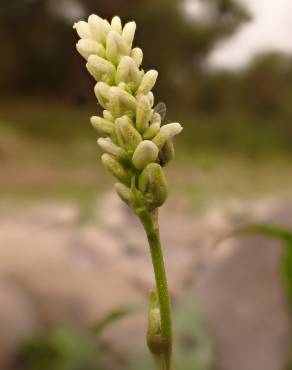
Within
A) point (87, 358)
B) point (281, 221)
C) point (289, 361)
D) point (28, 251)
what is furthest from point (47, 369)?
point (281, 221)

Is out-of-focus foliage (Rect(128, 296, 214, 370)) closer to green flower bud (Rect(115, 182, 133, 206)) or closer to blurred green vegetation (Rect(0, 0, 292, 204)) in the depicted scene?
green flower bud (Rect(115, 182, 133, 206))

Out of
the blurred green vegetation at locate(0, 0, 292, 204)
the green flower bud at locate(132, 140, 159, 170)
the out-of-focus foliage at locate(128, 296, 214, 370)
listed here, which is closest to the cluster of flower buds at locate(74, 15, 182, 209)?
the green flower bud at locate(132, 140, 159, 170)

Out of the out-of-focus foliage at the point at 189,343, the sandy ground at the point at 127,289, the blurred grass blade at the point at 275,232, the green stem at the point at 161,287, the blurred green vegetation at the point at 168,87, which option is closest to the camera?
the green stem at the point at 161,287

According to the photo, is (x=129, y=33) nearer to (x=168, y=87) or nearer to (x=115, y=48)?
(x=115, y=48)

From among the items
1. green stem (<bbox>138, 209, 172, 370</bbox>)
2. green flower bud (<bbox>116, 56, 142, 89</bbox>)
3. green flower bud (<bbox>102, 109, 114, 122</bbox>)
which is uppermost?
green flower bud (<bbox>116, 56, 142, 89</bbox>)

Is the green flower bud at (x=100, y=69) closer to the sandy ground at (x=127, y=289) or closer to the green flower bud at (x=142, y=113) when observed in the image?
the green flower bud at (x=142, y=113)

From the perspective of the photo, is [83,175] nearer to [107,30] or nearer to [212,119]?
[212,119]

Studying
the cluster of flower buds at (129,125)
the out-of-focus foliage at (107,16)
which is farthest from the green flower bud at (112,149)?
the out-of-focus foliage at (107,16)
